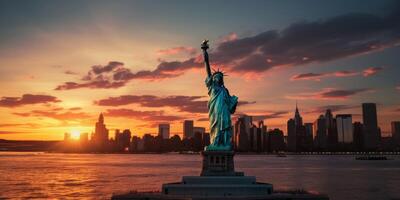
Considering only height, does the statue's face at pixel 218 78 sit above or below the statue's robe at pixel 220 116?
above

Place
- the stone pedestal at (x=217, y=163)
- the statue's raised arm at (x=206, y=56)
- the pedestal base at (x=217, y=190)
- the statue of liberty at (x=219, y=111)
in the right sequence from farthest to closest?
the statue's raised arm at (x=206, y=56), the statue of liberty at (x=219, y=111), the stone pedestal at (x=217, y=163), the pedestal base at (x=217, y=190)

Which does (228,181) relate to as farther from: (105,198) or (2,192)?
(2,192)

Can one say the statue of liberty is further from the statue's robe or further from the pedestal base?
the pedestal base

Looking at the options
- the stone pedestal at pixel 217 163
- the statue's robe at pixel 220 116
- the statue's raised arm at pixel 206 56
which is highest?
the statue's raised arm at pixel 206 56

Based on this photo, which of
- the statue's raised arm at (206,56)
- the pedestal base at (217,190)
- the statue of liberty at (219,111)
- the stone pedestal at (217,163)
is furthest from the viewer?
the statue's raised arm at (206,56)

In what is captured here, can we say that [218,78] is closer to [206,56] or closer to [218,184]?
[206,56]

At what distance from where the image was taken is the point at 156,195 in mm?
38781

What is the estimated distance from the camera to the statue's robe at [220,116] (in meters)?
45.8

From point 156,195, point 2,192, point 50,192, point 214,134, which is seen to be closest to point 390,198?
point 214,134

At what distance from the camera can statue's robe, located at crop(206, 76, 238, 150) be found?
45844mm

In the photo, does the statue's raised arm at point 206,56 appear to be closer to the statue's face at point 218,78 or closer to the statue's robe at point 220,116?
the statue's robe at point 220,116

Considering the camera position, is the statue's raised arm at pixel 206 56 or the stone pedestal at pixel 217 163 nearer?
the stone pedestal at pixel 217 163

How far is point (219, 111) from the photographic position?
151 ft

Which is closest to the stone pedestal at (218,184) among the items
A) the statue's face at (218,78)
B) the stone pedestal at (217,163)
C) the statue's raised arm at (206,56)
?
the stone pedestal at (217,163)
